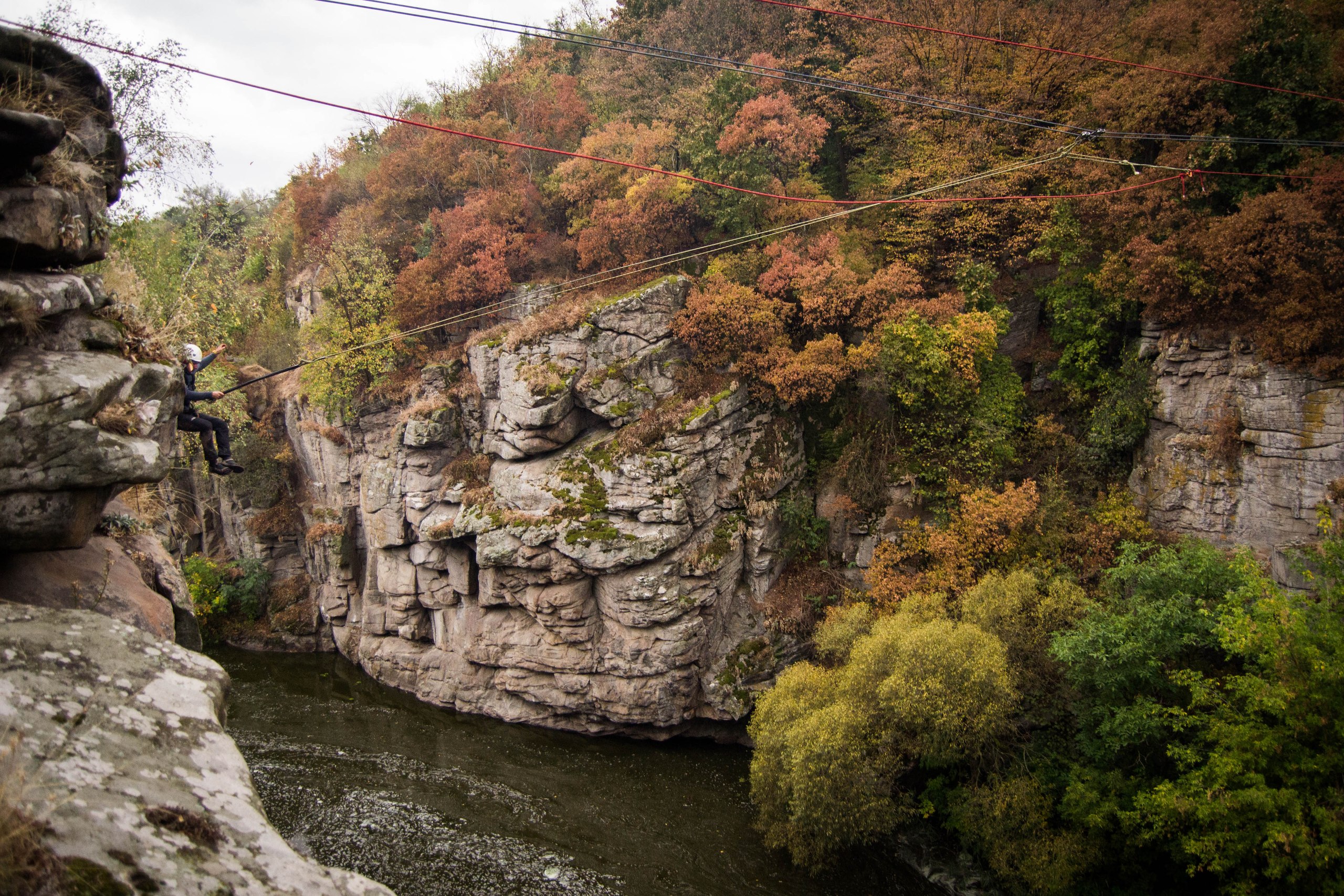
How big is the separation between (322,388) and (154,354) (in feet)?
54.5

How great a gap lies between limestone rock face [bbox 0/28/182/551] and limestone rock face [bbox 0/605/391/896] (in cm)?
141

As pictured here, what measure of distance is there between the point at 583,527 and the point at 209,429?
9.48 metres

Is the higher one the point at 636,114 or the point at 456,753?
the point at 636,114

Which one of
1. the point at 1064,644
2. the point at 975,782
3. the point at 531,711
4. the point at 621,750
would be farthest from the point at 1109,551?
the point at 531,711

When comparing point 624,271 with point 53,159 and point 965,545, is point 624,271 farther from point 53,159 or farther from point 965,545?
point 53,159

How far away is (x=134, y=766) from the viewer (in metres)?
4.80

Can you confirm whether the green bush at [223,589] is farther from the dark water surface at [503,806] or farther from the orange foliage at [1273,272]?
the orange foliage at [1273,272]

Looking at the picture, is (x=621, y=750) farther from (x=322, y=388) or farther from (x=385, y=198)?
(x=385, y=198)

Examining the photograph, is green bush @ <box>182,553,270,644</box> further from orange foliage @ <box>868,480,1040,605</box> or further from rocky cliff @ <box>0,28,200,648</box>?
orange foliage @ <box>868,480,1040,605</box>

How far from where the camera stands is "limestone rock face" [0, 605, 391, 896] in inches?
166

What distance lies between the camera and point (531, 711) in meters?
20.9

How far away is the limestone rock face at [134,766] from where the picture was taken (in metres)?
4.22

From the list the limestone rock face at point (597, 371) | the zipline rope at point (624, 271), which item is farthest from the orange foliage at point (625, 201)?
the limestone rock face at point (597, 371)

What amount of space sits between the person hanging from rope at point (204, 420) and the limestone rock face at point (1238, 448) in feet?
65.9
